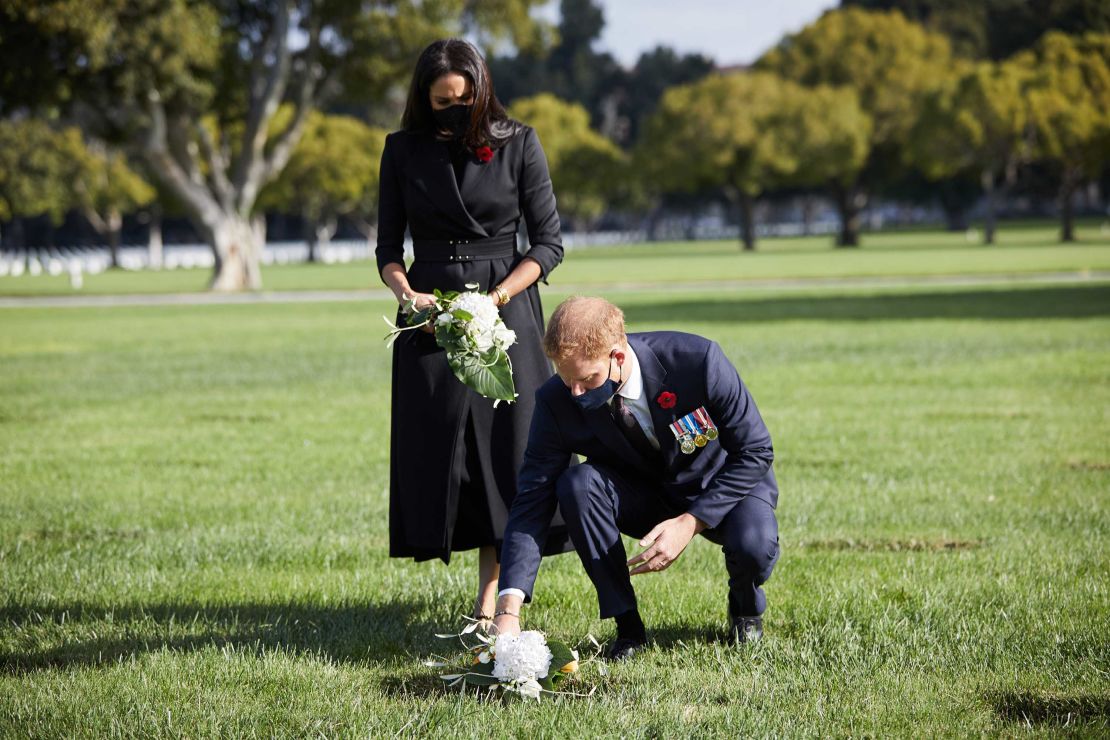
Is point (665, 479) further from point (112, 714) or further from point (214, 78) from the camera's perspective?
point (214, 78)

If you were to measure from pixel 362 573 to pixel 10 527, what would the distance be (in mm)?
2302

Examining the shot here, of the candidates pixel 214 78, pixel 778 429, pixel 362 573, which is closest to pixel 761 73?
pixel 214 78

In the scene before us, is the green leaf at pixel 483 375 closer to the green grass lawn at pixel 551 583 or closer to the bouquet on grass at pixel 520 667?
the bouquet on grass at pixel 520 667

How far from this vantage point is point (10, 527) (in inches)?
262

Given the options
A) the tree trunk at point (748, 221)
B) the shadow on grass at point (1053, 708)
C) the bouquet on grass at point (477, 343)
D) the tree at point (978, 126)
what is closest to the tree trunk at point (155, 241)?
the tree trunk at point (748, 221)

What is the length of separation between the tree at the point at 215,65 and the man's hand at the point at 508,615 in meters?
25.0

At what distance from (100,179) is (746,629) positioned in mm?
67991

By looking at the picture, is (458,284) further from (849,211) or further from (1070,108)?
(849,211)

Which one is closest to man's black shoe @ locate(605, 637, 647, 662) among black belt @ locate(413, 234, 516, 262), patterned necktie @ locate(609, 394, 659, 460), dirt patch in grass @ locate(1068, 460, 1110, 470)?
patterned necktie @ locate(609, 394, 659, 460)

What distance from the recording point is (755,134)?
64.4m

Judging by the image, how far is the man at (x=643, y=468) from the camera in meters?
3.90

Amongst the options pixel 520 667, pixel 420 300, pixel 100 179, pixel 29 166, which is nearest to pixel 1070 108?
pixel 100 179

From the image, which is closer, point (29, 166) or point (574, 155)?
point (29, 166)

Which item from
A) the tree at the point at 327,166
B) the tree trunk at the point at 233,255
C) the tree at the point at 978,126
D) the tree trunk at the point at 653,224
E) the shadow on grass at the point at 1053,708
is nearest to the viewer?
the shadow on grass at the point at 1053,708
